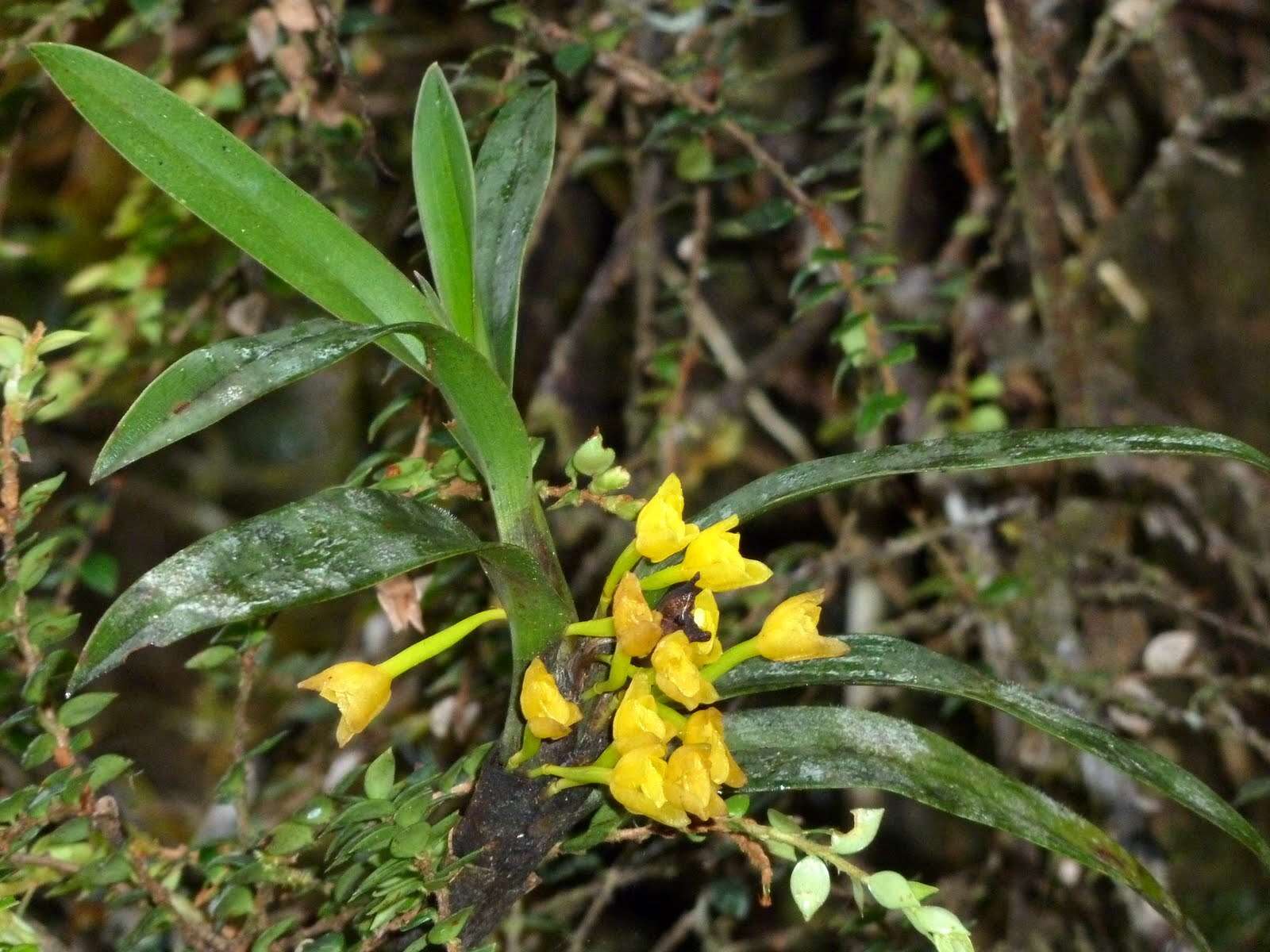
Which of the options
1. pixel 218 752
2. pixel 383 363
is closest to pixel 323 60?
pixel 383 363

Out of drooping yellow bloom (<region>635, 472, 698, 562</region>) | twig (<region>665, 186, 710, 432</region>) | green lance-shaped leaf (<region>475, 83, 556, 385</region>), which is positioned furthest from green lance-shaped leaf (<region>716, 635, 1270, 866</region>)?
twig (<region>665, 186, 710, 432</region>)

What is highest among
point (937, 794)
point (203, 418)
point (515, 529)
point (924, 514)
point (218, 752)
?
point (203, 418)

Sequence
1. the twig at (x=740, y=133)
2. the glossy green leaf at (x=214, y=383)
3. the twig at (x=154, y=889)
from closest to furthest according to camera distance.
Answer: the glossy green leaf at (x=214, y=383), the twig at (x=154, y=889), the twig at (x=740, y=133)

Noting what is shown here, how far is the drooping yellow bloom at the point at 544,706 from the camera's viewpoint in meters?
0.53

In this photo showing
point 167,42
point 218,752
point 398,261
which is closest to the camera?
point 167,42

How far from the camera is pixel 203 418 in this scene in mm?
486

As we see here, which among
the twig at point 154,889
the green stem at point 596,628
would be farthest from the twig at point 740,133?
the twig at point 154,889

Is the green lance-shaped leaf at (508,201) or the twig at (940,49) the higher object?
the green lance-shaped leaf at (508,201)

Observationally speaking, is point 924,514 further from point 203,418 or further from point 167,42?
point 203,418

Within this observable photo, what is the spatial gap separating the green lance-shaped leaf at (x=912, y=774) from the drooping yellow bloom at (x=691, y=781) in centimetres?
7

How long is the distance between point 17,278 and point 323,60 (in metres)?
1.45

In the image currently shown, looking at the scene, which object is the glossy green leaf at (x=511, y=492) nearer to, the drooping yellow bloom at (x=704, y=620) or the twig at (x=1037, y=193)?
the drooping yellow bloom at (x=704, y=620)

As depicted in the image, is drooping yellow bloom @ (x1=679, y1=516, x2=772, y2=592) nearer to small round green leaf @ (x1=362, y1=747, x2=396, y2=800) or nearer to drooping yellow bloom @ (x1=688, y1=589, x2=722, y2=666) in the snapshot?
drooping yellow bloom @ (x1=688, y1=589, x2=722, y2=666)

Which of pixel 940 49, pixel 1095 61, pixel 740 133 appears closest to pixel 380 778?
pixel 740 133
